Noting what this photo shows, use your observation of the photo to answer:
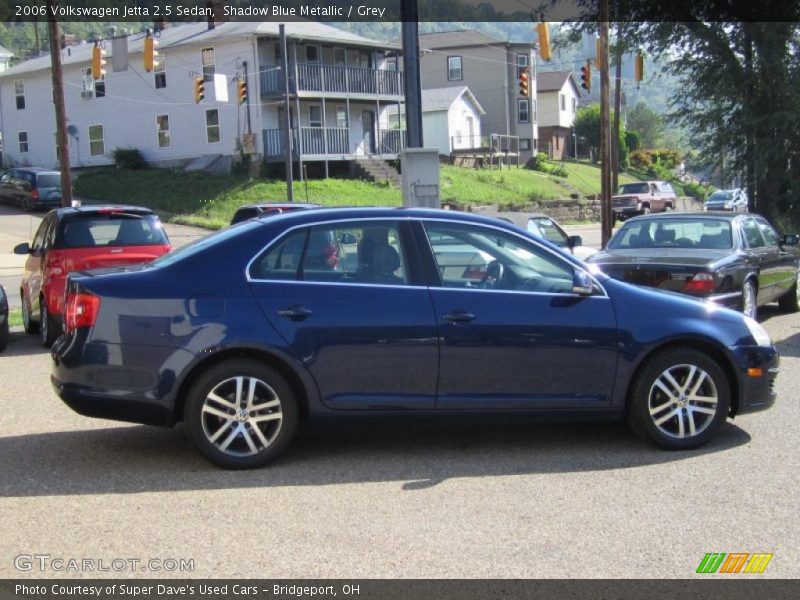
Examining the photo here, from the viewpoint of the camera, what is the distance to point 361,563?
4.68 meters

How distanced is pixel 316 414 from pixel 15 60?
8300 cm

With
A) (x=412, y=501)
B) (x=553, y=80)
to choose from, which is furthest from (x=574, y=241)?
(x=553, y=80)

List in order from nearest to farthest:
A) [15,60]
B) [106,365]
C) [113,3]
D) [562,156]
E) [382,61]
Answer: [106,365] → [382,61] → [113,3] → [562,156] → [15,60]

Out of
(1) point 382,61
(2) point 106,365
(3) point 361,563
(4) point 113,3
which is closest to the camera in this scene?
(3) point 361,563

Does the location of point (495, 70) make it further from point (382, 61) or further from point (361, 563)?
point (361, 563)

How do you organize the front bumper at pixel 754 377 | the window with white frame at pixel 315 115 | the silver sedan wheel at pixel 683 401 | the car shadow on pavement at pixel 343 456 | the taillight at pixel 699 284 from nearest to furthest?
the car shadow on pavement at pixel 343 456 → the silver sedan wheel at pixel 683 401 → the front bumper at pixel 754 377 → the taillight at pixel 699 284 → the window with white frame at pixel 315 115

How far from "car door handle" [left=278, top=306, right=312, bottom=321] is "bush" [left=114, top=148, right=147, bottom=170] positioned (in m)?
41.9

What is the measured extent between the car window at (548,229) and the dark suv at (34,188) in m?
26.9

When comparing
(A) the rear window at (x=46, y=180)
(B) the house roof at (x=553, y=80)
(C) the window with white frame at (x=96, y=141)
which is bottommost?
(A) the rear window at (x=46, y=180)

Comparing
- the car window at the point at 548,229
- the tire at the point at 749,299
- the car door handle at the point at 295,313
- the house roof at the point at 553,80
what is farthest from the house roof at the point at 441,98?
the car door handle at the point at 295,313

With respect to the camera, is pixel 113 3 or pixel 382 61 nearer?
pixel 382 61

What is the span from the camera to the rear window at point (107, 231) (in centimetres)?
1157

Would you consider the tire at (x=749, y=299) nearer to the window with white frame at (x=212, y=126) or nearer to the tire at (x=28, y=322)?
the tire at (x=28, y=322)

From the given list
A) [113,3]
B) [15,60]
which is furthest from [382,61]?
[15,60]
